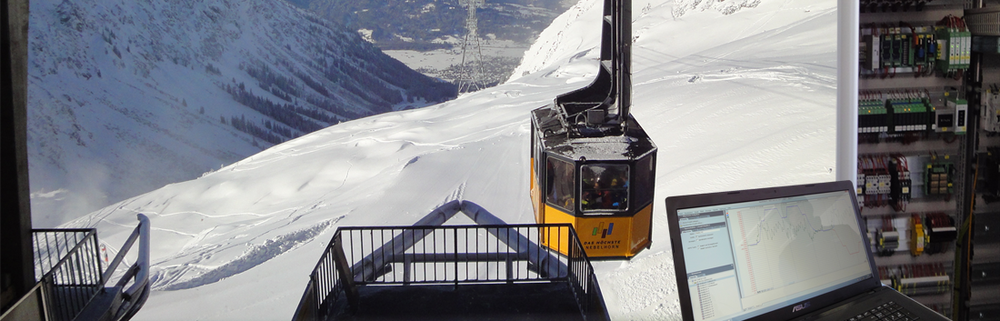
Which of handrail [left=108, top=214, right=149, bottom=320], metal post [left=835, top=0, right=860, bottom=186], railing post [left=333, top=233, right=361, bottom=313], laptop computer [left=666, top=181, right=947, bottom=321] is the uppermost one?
metal post [left=835, top=0, right=860, bottom=186]

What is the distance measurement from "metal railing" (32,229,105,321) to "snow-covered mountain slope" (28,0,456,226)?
168 mm

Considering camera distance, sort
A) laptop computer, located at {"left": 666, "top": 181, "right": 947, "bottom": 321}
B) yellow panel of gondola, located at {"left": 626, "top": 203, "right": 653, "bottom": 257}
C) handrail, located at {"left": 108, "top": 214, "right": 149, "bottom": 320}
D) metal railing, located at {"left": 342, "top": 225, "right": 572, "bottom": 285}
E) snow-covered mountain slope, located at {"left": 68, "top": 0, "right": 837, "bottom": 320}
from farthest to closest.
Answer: snow-covered mountain slope, located at {"left": 68, "top": 0, "right": 837, "bottom": 320} → yellow panel of gondola, located at {"left": 626, "top": 203, "right": 653, "bottom": 257} → handrail, located at {"left": 108, "top": 214, "right": 149, "bottom": 320} → metal railing, located at {"left": 342, "top": 225, "right": 572, "bottom": 285} → laptop computer, located at {"left": 666, "top": 181, "right": 947, "bottom": 321}

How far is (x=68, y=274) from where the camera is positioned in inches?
106

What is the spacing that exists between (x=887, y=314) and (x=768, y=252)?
354 millimetres

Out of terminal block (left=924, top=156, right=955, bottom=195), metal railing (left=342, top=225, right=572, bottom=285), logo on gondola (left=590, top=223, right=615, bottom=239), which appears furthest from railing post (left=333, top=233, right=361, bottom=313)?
terminal block (left=924, top=156, right=955, bottom=195)

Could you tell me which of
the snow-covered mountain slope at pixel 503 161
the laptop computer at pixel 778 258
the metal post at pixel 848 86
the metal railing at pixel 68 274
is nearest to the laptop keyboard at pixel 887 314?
the laptop computer at pixel 778 258

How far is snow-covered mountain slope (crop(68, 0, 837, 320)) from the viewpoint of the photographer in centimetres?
362

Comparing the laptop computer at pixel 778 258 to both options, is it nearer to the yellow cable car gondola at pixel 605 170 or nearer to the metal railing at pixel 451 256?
the metal railing at pixel 451 256

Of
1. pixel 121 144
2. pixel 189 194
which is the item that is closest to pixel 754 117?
pixel 189 194

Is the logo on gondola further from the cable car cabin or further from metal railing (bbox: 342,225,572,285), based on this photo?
metal railing (bbox: 342,225,572,285)

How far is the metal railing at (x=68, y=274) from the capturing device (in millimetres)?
2580

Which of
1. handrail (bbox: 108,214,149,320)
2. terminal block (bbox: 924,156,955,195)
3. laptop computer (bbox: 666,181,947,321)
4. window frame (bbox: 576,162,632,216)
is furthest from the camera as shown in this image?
window frame (bbox: 576,162,632,216)

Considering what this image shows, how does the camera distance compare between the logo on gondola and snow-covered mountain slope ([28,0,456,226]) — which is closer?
the logo on gondola

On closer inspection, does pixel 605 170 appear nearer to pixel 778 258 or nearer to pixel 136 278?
pixel 778 258
